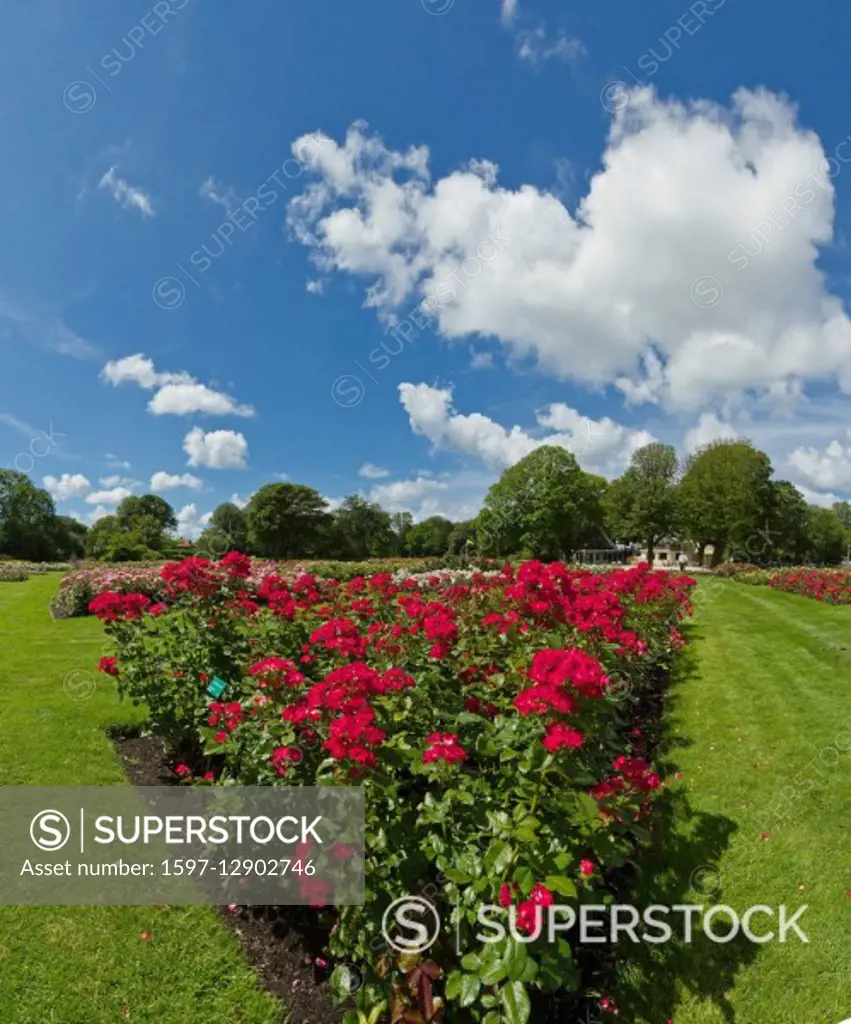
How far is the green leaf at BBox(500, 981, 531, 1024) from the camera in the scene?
2.16 m

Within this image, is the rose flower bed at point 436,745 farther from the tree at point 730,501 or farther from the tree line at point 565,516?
the tree at point 730,501

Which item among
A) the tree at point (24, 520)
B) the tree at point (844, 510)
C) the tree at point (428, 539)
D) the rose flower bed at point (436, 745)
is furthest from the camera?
the tree at point (844, 510)

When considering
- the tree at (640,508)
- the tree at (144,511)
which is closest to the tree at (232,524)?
the tree at (144,511)

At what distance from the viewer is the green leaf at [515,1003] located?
2.16m

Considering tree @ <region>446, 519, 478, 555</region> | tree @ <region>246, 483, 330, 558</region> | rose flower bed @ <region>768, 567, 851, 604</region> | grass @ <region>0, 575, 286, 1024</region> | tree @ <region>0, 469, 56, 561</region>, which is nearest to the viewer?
grass @ <region>0, 575, 286, 1024</region>

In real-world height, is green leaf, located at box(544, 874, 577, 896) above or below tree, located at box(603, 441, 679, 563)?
below

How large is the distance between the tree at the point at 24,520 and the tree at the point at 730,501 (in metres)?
53.9

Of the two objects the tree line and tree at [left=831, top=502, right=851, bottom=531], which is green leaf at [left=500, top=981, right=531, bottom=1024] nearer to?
the tree line

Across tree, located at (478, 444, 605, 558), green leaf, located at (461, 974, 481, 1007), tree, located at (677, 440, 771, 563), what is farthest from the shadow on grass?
tree, located at (677, 440, 771, 563)

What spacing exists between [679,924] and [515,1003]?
6.04 ft

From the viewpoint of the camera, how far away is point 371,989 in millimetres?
2600

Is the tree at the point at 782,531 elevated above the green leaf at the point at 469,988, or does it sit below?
above

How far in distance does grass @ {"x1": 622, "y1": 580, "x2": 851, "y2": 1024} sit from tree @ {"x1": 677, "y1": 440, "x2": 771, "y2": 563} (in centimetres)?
3300

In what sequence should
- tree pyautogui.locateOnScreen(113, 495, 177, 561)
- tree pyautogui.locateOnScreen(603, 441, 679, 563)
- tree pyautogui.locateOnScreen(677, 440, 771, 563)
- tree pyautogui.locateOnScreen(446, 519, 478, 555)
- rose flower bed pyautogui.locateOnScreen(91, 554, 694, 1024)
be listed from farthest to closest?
tree pyautogui.locateOnScreen(446, 519, 478, 555)
tree pyautogui.locateOnScreen(113, 495, 177, 561)
tree pyautogui.locateOnScreen(603, 441, 679, 563)
tree pyautogui.locateOnScreen(677, 440, 771, 563)
rose flower bed pyautogui.locateOnScreen(91, 554, 694, 1024)
